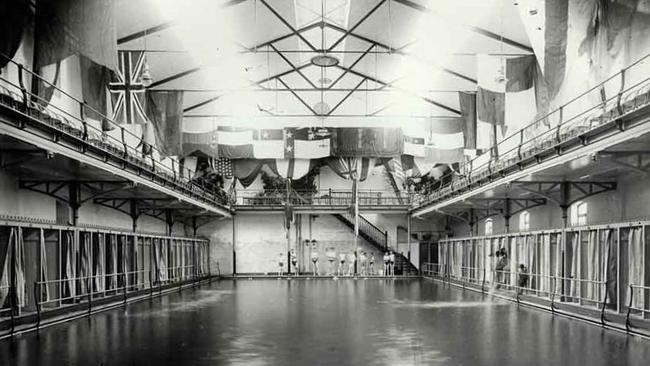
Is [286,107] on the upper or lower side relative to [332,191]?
upper

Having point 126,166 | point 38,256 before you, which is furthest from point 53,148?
point 126,166

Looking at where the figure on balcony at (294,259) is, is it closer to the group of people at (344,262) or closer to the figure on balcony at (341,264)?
the group of people at (344,262)

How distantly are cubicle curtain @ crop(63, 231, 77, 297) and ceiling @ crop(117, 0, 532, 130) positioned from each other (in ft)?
32.6

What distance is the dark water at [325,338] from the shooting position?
9.59 metres

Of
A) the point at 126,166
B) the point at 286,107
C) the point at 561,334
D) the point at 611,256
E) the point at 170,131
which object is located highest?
the point at 286,107

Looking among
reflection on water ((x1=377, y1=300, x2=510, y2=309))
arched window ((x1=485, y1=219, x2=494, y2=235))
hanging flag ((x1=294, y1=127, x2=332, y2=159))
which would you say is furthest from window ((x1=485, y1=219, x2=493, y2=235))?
reflection on water ((x1=377, y1=300, x2=510, y2=309))

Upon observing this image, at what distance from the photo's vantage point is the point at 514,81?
66.5 feet

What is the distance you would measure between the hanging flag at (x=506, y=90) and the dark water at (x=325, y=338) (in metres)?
6.65

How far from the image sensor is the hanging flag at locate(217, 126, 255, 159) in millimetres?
32469

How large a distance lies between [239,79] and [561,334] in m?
25.7

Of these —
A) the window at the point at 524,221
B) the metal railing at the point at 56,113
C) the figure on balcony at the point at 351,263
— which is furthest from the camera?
the figure on balcony at the point at 351,263

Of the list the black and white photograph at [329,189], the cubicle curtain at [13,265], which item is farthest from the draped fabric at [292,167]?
the cubicle curtain at [13,265]

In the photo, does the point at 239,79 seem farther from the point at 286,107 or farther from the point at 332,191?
the point at 332,191

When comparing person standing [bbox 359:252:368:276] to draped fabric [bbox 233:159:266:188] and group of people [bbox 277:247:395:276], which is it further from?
draped fabric [bbox 233:159:266:188]
